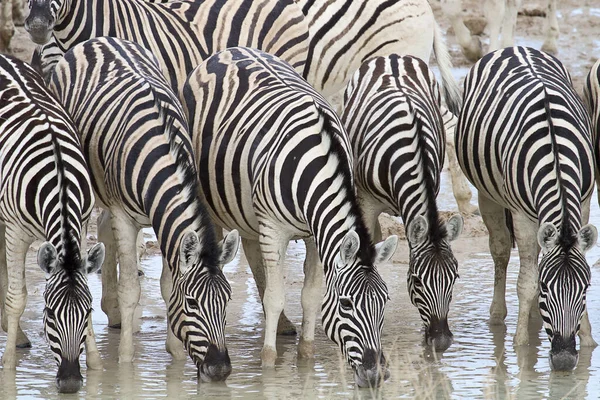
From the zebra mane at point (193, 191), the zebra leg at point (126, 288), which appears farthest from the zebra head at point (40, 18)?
the zebra leg at point (126, 288)

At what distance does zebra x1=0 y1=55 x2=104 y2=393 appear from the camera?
22.3 feet

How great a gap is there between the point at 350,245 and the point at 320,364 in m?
1.26

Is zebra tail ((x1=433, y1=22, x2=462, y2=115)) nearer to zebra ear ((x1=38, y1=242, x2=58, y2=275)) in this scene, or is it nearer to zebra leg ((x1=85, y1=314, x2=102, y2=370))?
zebra leg ((x1=85, y1=314, x2=102, y2=370))

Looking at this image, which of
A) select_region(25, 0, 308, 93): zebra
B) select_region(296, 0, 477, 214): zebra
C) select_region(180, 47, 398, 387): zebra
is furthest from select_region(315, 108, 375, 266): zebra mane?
select_region(296, 0, 477, 214): zebra

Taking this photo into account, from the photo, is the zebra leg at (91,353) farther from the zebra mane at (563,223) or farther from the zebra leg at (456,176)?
the zebra leg at (456,176)

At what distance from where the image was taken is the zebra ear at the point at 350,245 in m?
6.76

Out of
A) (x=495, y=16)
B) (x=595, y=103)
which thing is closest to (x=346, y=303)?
(x=595, y=103)

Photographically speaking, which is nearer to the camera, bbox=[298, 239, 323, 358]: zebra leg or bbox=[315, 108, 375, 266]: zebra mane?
bbox=[315, 108, 375, 266]: zebra mane

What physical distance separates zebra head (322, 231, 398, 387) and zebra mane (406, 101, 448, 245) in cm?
83

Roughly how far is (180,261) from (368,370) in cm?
128

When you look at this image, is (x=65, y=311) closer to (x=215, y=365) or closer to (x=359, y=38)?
(x=215, y=365)

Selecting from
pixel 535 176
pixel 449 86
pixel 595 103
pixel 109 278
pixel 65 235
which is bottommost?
pixel 109 278

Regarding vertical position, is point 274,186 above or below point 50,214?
above

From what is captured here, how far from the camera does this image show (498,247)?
30.1ft
